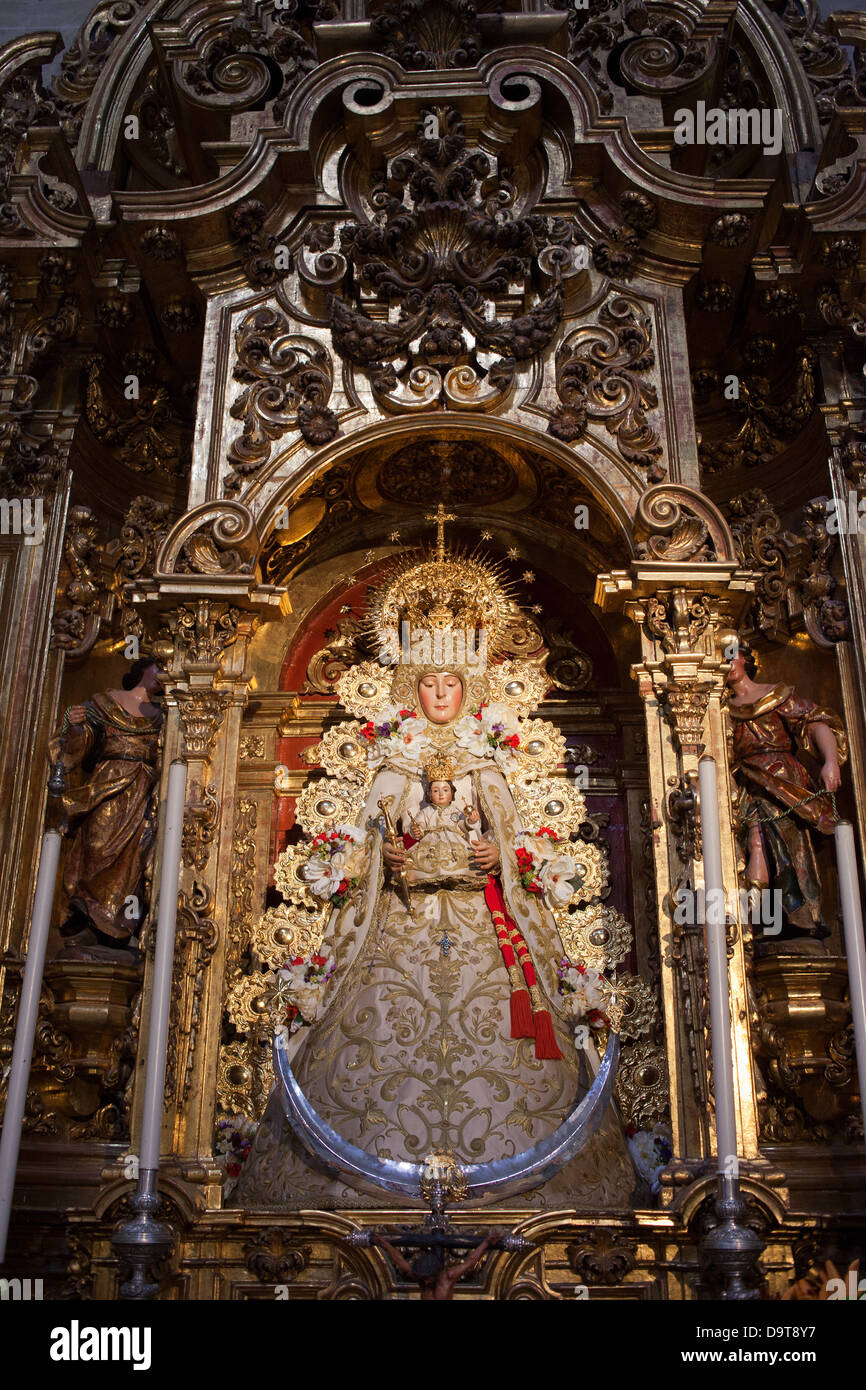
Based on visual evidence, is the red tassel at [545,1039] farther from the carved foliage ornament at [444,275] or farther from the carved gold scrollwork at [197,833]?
the carved foliage ornament at [444,275]

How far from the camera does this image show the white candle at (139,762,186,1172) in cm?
439

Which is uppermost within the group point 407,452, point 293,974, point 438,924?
point 407,452

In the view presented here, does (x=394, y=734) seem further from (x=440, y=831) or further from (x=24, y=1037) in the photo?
(x=24, y=1037)

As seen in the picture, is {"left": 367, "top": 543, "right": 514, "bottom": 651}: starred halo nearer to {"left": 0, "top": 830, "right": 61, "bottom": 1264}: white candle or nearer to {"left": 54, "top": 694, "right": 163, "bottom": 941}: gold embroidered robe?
{"left": 54, "top": 694, "right": 163, "bottom": 941}: gold embroidered robe

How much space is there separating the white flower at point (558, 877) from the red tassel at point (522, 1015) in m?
0.55

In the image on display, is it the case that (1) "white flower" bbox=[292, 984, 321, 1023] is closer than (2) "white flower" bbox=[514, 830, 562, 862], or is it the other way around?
(1) "white flower" bbox=[292, 984, 321, 1023]

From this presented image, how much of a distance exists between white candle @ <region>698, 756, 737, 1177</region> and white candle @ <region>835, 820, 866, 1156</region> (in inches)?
17.1

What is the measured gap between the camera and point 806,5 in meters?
7.96

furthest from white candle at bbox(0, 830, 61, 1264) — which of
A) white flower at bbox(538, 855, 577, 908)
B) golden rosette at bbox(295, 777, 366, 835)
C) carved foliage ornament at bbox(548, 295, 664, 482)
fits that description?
carved foliage ornament at bbox(548, 295, 664, 482)

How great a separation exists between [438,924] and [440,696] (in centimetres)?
125

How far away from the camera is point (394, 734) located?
6672 millimetres

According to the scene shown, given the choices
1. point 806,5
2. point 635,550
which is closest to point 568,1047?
point 635,550

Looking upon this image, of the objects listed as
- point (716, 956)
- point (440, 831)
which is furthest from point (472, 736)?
point (716, 956)
